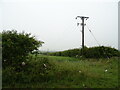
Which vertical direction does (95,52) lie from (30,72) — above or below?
above

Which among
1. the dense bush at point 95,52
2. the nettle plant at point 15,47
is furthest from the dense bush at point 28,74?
the dense bush at point 95,52

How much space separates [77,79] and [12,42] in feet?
7.52

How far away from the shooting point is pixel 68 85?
520 cm

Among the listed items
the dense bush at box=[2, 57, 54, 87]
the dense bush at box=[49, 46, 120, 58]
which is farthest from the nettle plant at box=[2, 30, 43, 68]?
the dense bush at box=[49, 46, 120, 58]

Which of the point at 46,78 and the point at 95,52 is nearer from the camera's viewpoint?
the point at 46,78

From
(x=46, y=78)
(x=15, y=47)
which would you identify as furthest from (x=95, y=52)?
(x=15, y=47)

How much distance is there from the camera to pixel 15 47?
18.1ft

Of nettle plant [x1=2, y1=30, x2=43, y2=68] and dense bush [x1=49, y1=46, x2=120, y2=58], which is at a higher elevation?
nettle plant [x1=2, y1=30, x2=43, y2=68]

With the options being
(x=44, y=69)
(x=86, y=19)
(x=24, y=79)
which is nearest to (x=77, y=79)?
(x=44, y=69)

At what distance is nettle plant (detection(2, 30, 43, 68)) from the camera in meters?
5.46

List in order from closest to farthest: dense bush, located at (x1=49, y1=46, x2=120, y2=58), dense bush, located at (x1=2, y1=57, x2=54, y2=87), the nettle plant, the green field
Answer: the green field → dense bush, located at (x1=2, y1=57, x2=54, y2=87) → the nettle plant → dense bush, located at (x1=49, y1=46, x2=120, y2=58)

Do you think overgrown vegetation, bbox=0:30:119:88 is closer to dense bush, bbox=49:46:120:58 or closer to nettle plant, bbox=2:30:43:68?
nettle plant, bbox=2:30:43:68

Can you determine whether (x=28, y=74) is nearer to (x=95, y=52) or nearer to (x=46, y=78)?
(x=46, y=78)

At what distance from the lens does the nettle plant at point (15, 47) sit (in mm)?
5457
